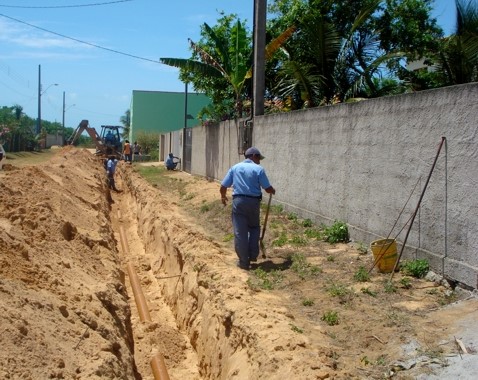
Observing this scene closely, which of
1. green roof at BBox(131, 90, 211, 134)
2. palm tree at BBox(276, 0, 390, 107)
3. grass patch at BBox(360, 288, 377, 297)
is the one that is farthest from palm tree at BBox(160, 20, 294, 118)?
green roof at BBox(131, 90, 211, 134)

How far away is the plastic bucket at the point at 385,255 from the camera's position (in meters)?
7.22

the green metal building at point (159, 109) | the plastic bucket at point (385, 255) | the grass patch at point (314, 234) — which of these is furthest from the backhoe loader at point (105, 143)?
the green metal building at point (159, 109)

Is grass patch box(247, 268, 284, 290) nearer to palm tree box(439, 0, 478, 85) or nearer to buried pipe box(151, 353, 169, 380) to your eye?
buried pipe box(151, 353, 169, 380)

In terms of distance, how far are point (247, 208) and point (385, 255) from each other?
2.12 m

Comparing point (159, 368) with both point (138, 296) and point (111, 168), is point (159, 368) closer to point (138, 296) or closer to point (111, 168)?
point (138, 296)

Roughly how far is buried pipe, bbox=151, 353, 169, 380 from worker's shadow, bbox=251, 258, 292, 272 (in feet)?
6.84

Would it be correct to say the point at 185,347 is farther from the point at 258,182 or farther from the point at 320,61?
the point at 320,61

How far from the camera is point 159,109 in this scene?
5869 cm

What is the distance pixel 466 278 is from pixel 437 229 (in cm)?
82

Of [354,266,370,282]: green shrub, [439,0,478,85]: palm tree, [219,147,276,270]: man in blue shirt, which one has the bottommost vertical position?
[354,266,370,282]: green shrub

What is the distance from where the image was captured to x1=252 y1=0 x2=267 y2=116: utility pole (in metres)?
15.0

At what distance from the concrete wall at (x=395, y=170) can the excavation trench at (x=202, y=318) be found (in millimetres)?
2059

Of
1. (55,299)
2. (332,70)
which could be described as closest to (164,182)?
(332,70)

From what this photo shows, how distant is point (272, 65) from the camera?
68.8 ft
